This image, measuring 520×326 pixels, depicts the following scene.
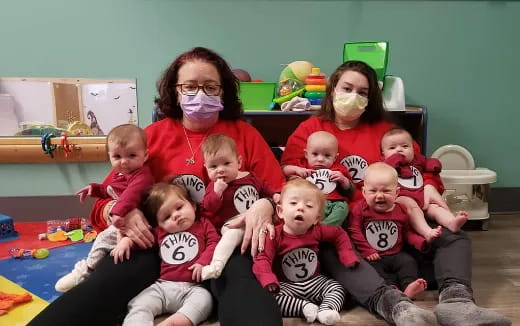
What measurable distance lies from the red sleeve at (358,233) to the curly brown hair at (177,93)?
62 centimetres

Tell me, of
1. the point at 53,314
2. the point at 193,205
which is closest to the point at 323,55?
the point at 193,205

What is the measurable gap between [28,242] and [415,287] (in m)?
2.01

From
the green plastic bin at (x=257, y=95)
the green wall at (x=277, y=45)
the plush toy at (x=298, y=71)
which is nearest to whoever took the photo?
the green plastic bin at (x=257, y=95)

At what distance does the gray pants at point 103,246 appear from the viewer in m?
1.44

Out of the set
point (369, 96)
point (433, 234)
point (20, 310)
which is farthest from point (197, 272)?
point (369, 96)

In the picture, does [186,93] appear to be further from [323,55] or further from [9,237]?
[9,237]

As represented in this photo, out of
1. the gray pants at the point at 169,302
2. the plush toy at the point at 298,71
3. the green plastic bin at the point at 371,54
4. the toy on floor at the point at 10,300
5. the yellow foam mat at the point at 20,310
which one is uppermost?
the green plastic bin at the point at 371,54

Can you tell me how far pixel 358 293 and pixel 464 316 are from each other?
314 mm

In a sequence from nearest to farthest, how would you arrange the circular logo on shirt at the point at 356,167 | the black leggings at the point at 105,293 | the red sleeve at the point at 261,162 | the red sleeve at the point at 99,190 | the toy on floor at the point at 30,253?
1. the black leggings at the point at 105,293
2. the red sleeve at the point at 99,190
3. the red sleeve at the point at 261,162
4. the circular logo on shirt at the point at 356,167
5. the toy on floor at the point at 30,253

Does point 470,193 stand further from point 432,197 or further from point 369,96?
point 369,96

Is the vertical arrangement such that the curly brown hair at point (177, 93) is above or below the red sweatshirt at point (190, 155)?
above

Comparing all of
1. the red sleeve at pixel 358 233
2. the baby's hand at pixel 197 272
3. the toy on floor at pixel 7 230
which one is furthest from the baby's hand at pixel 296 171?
the toy on floor at pixel 7 230

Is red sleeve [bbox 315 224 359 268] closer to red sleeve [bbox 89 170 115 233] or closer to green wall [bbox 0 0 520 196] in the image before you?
red sleeve [bbox 89 170 115 233]

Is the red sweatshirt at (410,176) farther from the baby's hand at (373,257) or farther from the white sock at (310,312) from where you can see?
the white sock at (310,312)
